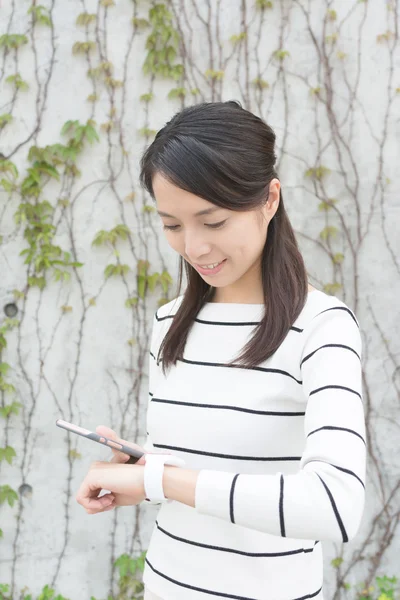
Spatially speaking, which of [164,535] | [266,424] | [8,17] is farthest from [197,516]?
[8,17]

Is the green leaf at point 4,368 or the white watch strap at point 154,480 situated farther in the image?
the green leaf at point 4,368

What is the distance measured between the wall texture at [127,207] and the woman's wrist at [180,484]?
1577mm

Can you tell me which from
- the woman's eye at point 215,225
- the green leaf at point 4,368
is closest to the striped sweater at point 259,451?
the woman's eye at point 215,225

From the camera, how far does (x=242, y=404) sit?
1.14 metres

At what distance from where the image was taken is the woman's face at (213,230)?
3.51ft

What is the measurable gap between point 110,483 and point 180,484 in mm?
132

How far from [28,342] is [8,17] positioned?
132 cm

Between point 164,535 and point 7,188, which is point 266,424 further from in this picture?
point 7,188

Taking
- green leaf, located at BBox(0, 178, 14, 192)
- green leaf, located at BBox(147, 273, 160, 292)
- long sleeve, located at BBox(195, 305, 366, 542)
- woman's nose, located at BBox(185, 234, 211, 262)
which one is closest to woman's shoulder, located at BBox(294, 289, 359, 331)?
long sleeve, located at BBox(195, 305, 366, 542)

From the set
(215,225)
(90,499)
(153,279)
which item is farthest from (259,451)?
(153,279)

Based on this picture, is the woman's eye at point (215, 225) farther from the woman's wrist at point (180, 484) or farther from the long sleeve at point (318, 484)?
the woman's wrist at point (180, 484)

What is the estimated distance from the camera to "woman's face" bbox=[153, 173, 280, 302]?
3.51 ft

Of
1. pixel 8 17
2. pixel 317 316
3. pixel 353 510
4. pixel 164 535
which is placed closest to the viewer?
pixel 353 510

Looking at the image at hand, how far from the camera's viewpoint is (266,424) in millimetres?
1119
